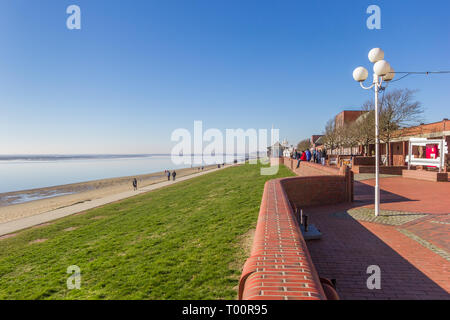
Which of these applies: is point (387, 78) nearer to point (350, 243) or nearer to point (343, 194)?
point (343, 194)

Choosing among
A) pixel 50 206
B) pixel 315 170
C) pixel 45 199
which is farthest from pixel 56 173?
pixel 315 170

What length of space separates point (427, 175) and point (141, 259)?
17294mm

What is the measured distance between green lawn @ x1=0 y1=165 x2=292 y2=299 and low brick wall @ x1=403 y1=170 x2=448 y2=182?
41.1ft

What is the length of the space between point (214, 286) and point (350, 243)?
3.62 m

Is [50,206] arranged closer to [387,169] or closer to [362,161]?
[362,161]

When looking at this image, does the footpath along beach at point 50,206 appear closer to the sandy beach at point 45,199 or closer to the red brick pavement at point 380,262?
the sandy beach at point 45,199

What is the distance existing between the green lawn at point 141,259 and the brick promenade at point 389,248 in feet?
6.03

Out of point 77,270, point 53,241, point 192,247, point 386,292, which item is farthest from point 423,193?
point 53,241

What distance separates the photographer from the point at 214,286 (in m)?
3.52

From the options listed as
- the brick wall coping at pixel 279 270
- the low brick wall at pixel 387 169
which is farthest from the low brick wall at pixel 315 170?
the brick wall coping at pixel 279 270

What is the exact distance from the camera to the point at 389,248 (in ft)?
16.5

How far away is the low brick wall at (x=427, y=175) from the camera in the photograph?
44.3 ft

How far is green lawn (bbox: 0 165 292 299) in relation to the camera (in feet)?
12.2
